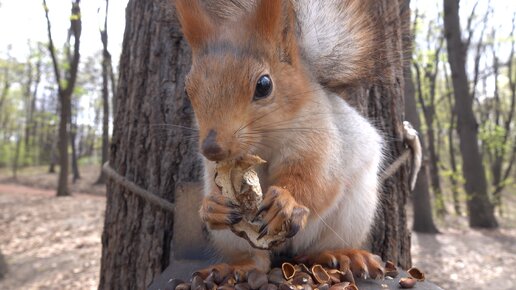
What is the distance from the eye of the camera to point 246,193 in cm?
114

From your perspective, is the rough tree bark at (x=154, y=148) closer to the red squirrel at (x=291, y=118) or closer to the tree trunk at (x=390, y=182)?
the tree trunk at (x=390, y=182)

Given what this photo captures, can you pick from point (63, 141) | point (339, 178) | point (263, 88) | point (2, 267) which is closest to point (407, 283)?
point (339, 178)

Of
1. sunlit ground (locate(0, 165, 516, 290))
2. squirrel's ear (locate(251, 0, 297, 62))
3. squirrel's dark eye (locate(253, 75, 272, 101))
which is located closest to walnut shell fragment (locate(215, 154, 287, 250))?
squirrel's dark eye (locate(253, 75, 272, 101))

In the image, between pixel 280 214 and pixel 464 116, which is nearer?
pixel 280 214

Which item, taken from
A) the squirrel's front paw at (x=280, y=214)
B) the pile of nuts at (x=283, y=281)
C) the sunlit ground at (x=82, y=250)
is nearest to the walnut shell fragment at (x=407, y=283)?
the pile of nuts at (x=283, y=281)

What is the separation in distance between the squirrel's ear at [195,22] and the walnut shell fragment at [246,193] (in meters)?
0.37

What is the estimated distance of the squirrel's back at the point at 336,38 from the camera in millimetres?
1441

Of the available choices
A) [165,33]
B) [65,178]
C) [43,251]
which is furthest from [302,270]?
[65,178]

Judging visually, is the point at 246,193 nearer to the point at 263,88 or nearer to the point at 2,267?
the point at 263,88

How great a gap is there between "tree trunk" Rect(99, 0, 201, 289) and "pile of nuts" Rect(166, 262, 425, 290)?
614 millimetres

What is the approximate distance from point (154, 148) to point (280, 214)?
1.00 meters

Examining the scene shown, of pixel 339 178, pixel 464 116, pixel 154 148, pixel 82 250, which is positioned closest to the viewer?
pixel 339 178

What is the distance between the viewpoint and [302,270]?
1.42 m

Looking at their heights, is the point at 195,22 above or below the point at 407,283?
above
